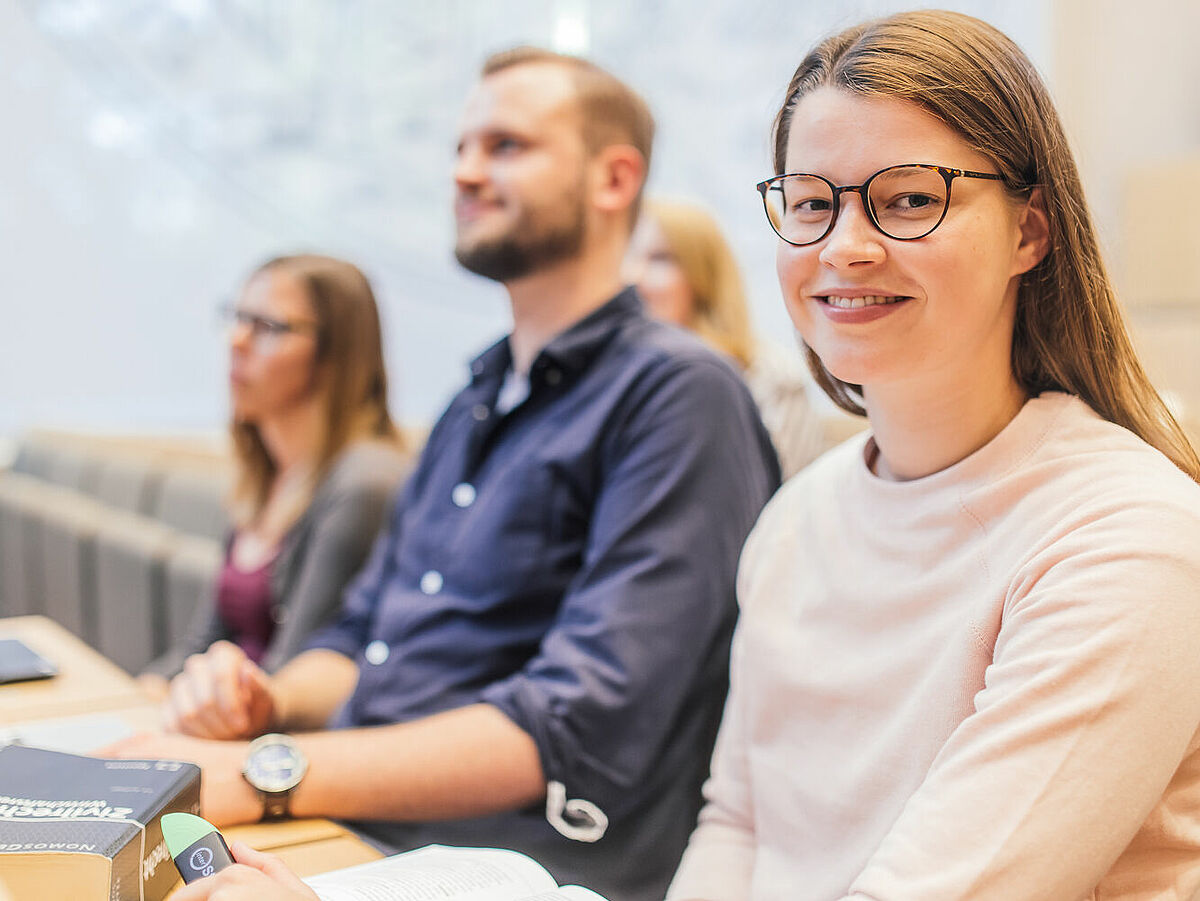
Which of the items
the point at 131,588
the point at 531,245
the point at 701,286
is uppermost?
the point at 531,245

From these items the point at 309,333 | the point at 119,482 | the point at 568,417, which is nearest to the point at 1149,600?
the point at 568,417

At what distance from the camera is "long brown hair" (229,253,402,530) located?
2.16 m

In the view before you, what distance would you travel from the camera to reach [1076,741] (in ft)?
2.29

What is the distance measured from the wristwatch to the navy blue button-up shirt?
181mm

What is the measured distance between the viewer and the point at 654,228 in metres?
2.85

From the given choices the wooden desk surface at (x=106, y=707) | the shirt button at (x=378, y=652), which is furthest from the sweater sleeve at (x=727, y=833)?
the shirt button at (x=378, y=652)

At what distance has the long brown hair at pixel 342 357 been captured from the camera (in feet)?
7.09

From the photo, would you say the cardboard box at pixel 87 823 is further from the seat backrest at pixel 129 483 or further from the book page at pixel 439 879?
the seat backrest at pixel 129 483

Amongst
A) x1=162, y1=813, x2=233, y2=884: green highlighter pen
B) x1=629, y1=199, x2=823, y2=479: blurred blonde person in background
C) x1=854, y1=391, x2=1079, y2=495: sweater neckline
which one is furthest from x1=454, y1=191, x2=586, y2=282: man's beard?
x1=629, y1=199, x2=823, y2=479: blurred blonde person in background

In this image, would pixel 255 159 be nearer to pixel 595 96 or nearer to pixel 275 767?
pixel 595 96

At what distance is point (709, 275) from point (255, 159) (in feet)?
5.54

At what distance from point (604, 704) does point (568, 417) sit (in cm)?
37

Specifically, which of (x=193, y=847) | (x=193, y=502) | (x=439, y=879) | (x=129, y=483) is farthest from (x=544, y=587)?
(x=129, y=483)

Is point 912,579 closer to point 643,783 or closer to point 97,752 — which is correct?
point 643,783
